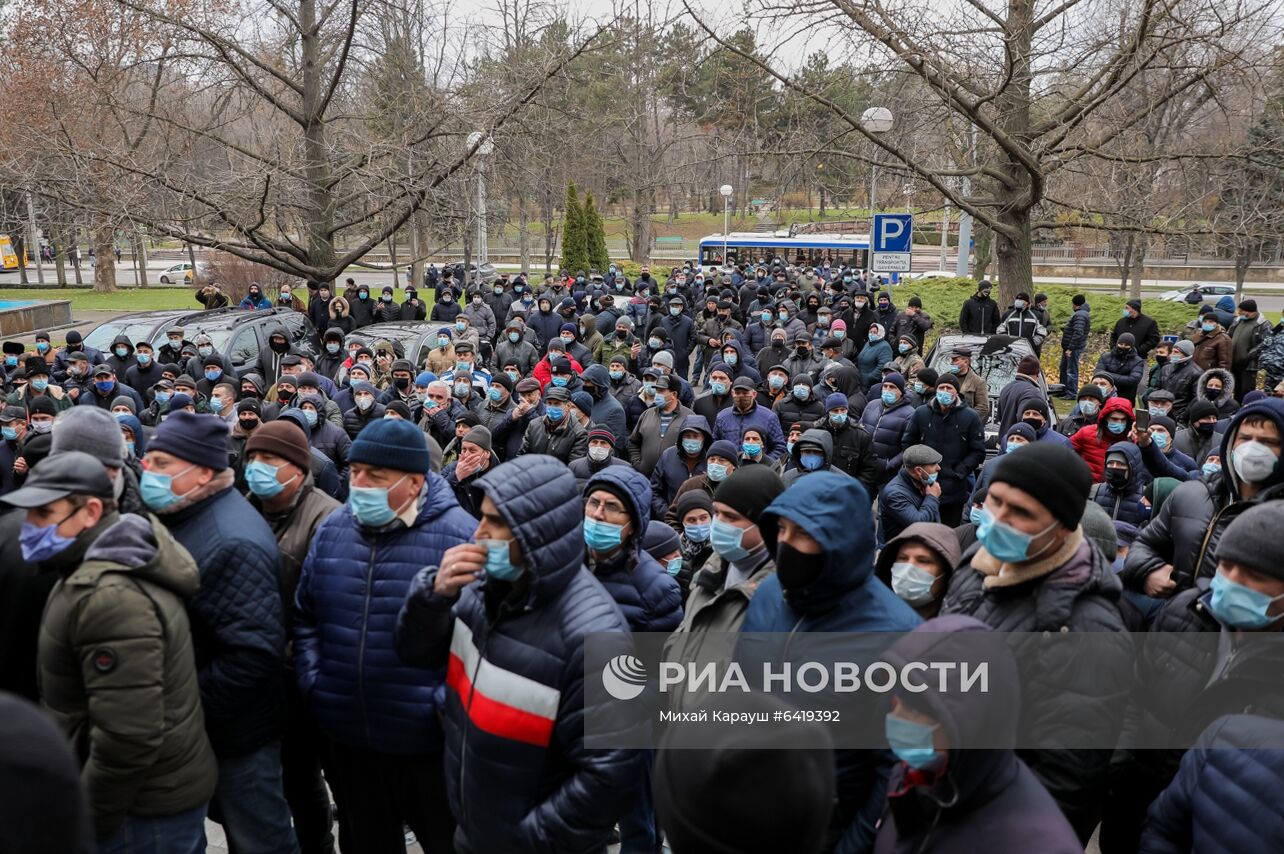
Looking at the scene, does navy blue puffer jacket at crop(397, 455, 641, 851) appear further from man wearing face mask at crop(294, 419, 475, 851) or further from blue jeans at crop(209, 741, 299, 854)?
blue jeans at crop(209, 741, 299, 854)

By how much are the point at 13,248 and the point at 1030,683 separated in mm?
57584

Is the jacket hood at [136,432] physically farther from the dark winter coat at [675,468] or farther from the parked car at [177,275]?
the parked car at [177,275]

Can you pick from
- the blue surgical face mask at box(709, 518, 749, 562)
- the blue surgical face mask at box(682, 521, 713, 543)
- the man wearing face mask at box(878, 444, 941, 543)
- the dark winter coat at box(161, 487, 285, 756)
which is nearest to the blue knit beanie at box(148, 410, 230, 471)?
the dark winter coat at box(161, 487, 285, 756)

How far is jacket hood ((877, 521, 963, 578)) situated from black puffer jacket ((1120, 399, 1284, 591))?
0.95 m

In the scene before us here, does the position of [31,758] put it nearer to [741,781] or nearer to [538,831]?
[741,781]

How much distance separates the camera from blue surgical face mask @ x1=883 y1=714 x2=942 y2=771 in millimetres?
2371

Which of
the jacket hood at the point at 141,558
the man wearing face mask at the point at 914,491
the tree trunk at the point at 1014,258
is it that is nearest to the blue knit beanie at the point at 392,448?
the jacket hood at the point at 141,558

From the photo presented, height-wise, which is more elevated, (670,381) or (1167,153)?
(1167,153)

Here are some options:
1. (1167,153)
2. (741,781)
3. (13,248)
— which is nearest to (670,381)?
(741,781)

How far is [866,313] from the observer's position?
1609cm

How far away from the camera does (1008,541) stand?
3.25 metres

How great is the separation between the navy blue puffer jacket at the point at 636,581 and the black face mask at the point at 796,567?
50.7 inches

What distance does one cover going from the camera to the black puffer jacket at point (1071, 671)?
2934 millimetres

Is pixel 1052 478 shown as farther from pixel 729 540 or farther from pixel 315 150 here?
pixel 315 150
